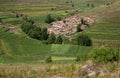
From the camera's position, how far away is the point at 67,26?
422ft

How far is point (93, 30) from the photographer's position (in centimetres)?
11562

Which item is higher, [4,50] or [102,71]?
[102,71]

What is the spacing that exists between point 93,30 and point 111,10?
35607 mm

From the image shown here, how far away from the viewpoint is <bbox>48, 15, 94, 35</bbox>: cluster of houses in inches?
4604

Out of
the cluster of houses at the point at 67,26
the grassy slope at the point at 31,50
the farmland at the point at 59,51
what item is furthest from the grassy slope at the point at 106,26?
the grassy slope at the point at 31,50

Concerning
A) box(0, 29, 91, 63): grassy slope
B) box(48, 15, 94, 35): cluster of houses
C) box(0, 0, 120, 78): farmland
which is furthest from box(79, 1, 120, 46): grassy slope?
box(0, 29, 91, 63): grassy slope

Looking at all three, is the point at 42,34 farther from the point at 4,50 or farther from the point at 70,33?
the point at 4,50

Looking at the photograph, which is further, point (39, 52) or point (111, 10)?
point (111, 10)

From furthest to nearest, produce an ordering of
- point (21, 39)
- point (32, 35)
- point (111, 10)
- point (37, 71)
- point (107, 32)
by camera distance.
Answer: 1. point (111, 10)
2. point (107, 32)
3. point (32, 35)
4. point (21, 39)
5. point (37, 71)

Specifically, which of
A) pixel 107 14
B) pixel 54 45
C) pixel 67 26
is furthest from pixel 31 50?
pixel 107 14

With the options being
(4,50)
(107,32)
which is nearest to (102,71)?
(4,50)

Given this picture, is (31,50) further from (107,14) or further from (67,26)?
(107,14)

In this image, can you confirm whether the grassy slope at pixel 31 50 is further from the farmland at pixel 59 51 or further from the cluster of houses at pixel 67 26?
the cluster of houses at pixel 67 26

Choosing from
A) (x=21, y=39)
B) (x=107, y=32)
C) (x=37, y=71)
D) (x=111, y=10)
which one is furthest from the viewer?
(x=111, y=10)
